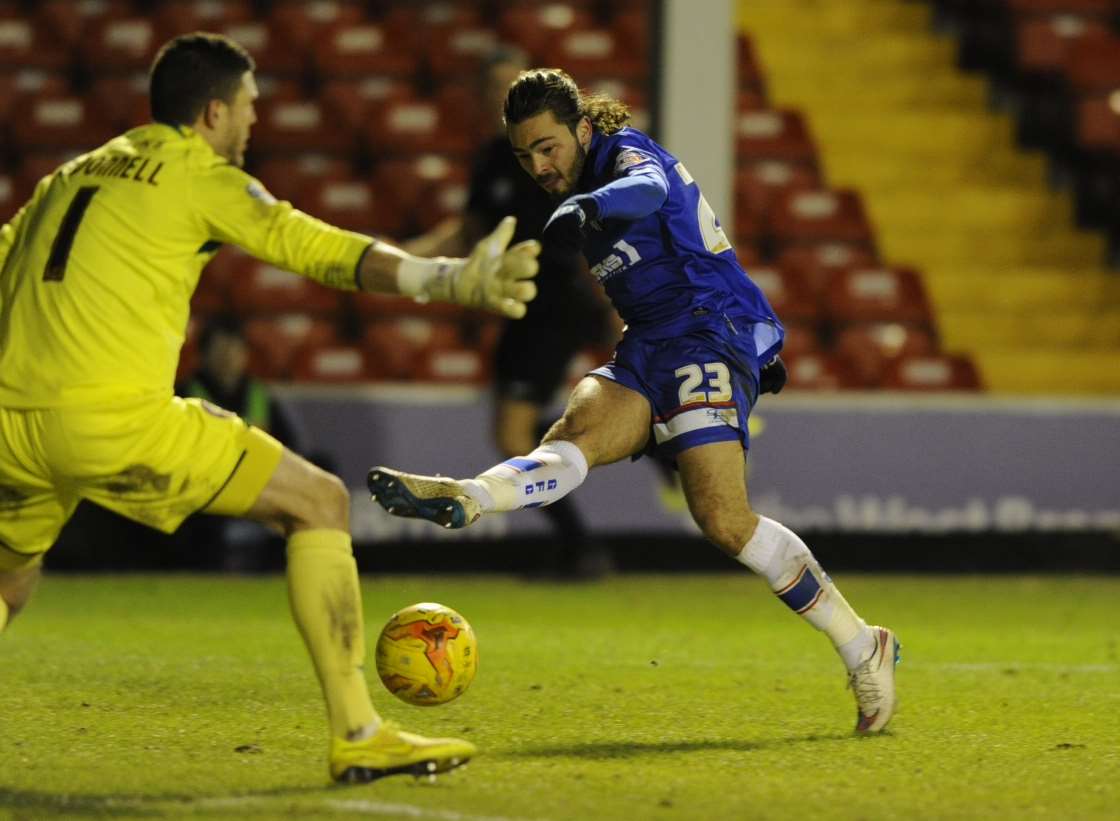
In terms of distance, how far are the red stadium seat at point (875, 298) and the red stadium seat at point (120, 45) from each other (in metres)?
4.82

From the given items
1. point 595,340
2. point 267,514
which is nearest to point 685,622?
point 595,340

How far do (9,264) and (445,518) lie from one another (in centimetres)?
122

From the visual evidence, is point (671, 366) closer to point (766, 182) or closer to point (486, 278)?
point (486, 278)

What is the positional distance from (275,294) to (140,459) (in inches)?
283

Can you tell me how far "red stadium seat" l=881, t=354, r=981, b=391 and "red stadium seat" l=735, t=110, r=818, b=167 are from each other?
1.92 m

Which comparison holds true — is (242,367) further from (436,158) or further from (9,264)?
(9,264)

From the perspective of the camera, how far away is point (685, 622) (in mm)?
8055

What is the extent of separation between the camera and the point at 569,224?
15.1ft

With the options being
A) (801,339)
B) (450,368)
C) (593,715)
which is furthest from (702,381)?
(801,339)

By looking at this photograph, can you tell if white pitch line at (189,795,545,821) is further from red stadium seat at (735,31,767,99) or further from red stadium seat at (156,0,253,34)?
red stadium seat at (735,31,767,99)

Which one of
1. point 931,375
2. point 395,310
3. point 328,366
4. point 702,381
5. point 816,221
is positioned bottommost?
point 702,381

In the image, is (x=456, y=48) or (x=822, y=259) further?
(x=456, y=48)

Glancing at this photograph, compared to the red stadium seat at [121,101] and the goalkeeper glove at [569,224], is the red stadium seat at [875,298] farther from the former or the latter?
the goalkeeper glove at [569,224]

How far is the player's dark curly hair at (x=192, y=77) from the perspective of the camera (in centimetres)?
435
